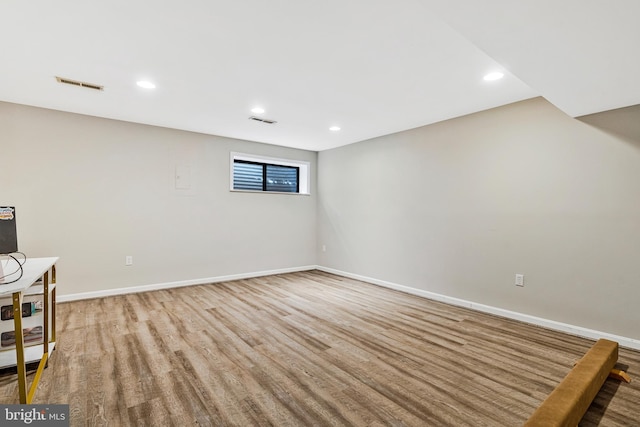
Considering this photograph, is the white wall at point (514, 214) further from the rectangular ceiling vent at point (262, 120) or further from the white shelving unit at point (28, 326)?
the white shelving unit at point (28, 326)

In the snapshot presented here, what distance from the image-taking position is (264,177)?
5805mm

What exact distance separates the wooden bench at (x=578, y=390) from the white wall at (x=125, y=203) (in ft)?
14.7

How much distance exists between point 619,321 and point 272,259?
4.61 meters

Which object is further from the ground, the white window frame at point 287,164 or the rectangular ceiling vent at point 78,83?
the rectangular ceiling vent at point 78,83

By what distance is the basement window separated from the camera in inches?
213

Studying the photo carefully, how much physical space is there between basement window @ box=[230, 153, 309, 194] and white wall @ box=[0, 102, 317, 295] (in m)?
0.21

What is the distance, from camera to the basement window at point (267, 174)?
5.41m

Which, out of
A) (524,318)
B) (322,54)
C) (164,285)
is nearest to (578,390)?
(524,318)

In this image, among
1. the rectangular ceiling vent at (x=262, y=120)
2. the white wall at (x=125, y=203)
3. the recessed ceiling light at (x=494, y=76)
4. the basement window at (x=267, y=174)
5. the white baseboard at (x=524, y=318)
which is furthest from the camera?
the basement window at (x=267, y=174)

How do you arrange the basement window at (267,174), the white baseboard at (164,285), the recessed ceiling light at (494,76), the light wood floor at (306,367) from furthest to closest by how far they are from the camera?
the basement window at (267,174) < the white baseboard at (164,285) < the recessed ceiling light at (494,76) < the light wood floor at (306,367)

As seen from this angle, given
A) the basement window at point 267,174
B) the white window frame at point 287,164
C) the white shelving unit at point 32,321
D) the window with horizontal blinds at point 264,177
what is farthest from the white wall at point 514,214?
the white shelving unit at point 32,321

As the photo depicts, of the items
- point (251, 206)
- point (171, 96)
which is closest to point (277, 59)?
point (171, 96)

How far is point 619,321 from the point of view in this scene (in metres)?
2.72

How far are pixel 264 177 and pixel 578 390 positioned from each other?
5119mm
